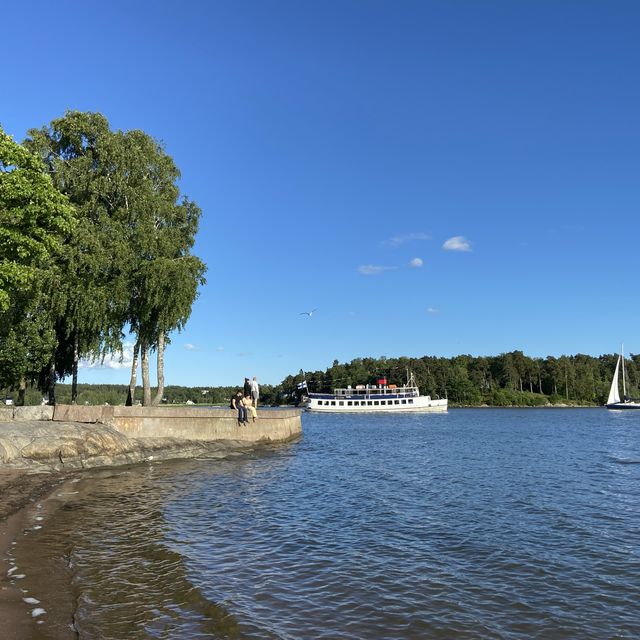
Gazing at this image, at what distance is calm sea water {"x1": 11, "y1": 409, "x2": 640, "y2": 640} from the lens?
7824 millimetres

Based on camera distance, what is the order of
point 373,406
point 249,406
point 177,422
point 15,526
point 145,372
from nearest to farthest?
point 15,526
point 177,422
point 249,406
point 145,372
point 373,406

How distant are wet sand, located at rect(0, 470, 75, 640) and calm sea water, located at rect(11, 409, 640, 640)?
0.27 metres

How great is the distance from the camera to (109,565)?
9758 mm

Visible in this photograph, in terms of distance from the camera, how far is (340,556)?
11.3 metres

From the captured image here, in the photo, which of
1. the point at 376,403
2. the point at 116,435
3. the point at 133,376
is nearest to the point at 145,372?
the point at 133,376

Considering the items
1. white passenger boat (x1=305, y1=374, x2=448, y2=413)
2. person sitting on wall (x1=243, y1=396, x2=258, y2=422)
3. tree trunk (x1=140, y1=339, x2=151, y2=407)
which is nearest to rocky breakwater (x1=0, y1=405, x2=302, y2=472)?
person sitting on wall (x1=243, y1=396, x2=258, y2=422)

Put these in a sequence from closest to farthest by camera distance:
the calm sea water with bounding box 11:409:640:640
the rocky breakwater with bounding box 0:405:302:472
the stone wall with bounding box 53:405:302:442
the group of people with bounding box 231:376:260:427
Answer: the calm sea water with bounding box 11:409:640:640, the rocky breakwater with bounding box 0:405:302:472, the stone wall with bounding box 53:405:302:442, the group of people with bounding box 231:376:260:427

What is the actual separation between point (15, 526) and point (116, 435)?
13.9 metres

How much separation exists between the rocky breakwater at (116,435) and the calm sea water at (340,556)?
212 cm

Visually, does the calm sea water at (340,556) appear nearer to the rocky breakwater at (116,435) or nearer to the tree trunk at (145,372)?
the rocky breakwater at (116,435)

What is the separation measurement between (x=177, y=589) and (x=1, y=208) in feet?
65.8

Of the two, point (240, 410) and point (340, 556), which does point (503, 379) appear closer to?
point (240, 410)

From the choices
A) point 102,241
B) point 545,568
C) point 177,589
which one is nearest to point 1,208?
point 102,241

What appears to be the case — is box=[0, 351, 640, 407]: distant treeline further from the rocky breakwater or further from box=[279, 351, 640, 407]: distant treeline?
the rocky breakwater
